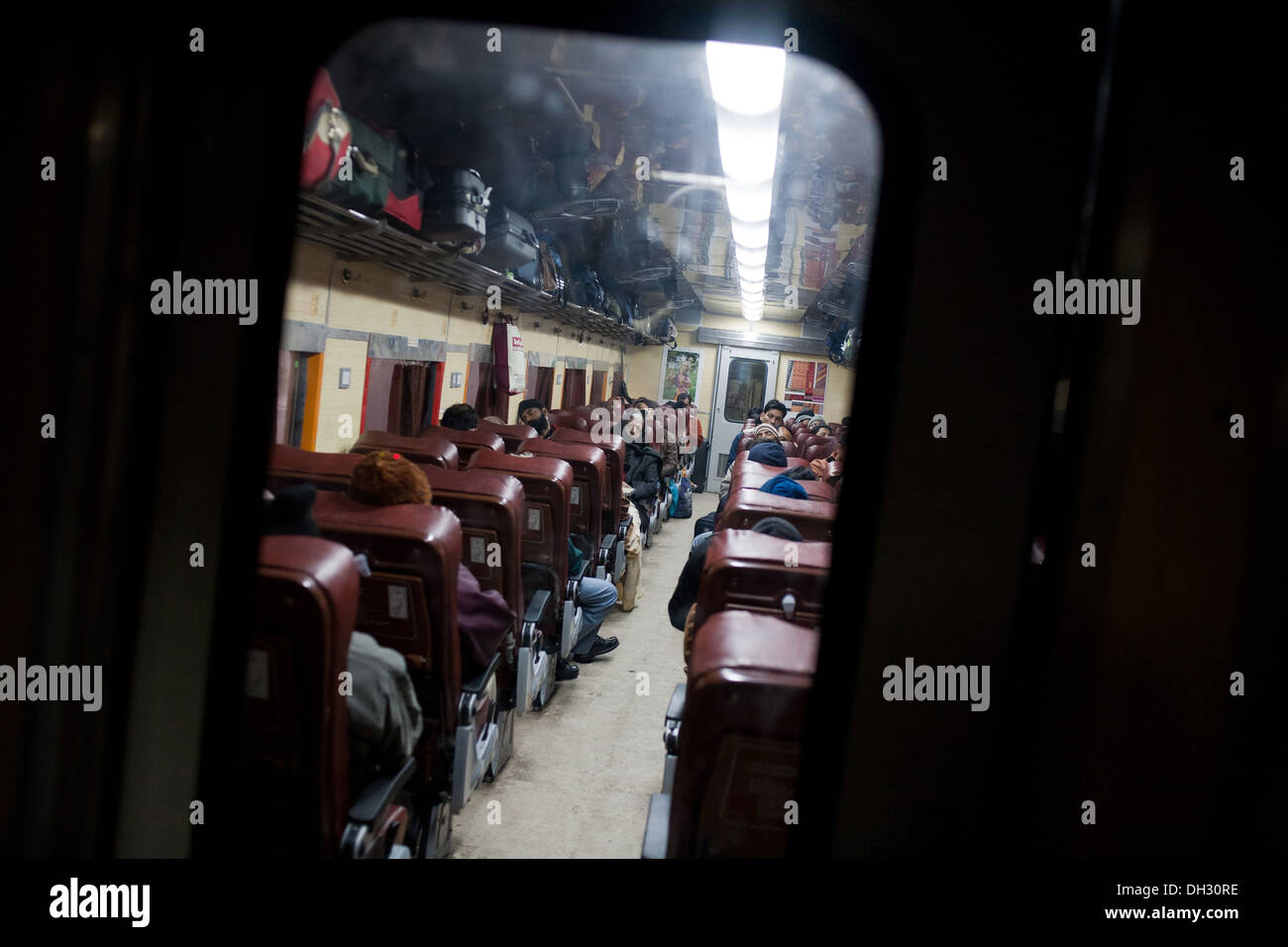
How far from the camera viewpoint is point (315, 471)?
9.74 feet

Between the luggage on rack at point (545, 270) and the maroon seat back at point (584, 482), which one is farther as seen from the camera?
the luggage on rack at point (545, 270)

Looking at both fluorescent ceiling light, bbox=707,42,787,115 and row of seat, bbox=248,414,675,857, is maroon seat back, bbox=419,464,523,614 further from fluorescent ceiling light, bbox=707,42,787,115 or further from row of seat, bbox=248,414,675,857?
fluorescent ceiling light, bbox=707,42,787,115

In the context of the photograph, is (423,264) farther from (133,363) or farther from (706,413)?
(706,413)

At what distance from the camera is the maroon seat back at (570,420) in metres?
8.30

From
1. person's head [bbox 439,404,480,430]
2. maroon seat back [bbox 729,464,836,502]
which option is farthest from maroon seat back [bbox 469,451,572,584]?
person's head [bbox 439,404,480,430]

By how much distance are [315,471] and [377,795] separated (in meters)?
1.30

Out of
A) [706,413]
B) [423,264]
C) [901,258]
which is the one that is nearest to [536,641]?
[423,264]

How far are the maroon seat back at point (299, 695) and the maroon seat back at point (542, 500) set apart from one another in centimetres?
200

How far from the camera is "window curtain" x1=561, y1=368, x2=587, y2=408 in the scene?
11.0 m

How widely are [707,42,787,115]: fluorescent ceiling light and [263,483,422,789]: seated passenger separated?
5.14ft

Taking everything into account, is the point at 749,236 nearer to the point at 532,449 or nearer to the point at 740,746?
the point at 532,449

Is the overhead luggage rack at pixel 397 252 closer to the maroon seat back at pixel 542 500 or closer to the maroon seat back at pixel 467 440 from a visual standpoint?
the maroon seat back at pixel 467 440

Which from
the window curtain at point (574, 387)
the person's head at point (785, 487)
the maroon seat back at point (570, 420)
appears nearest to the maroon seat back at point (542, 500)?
the person's head at point (785, 487)

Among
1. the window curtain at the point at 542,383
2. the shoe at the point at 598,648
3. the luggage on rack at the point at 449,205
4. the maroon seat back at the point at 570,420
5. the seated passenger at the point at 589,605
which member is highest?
the luggage on rack at the point at 449,205
